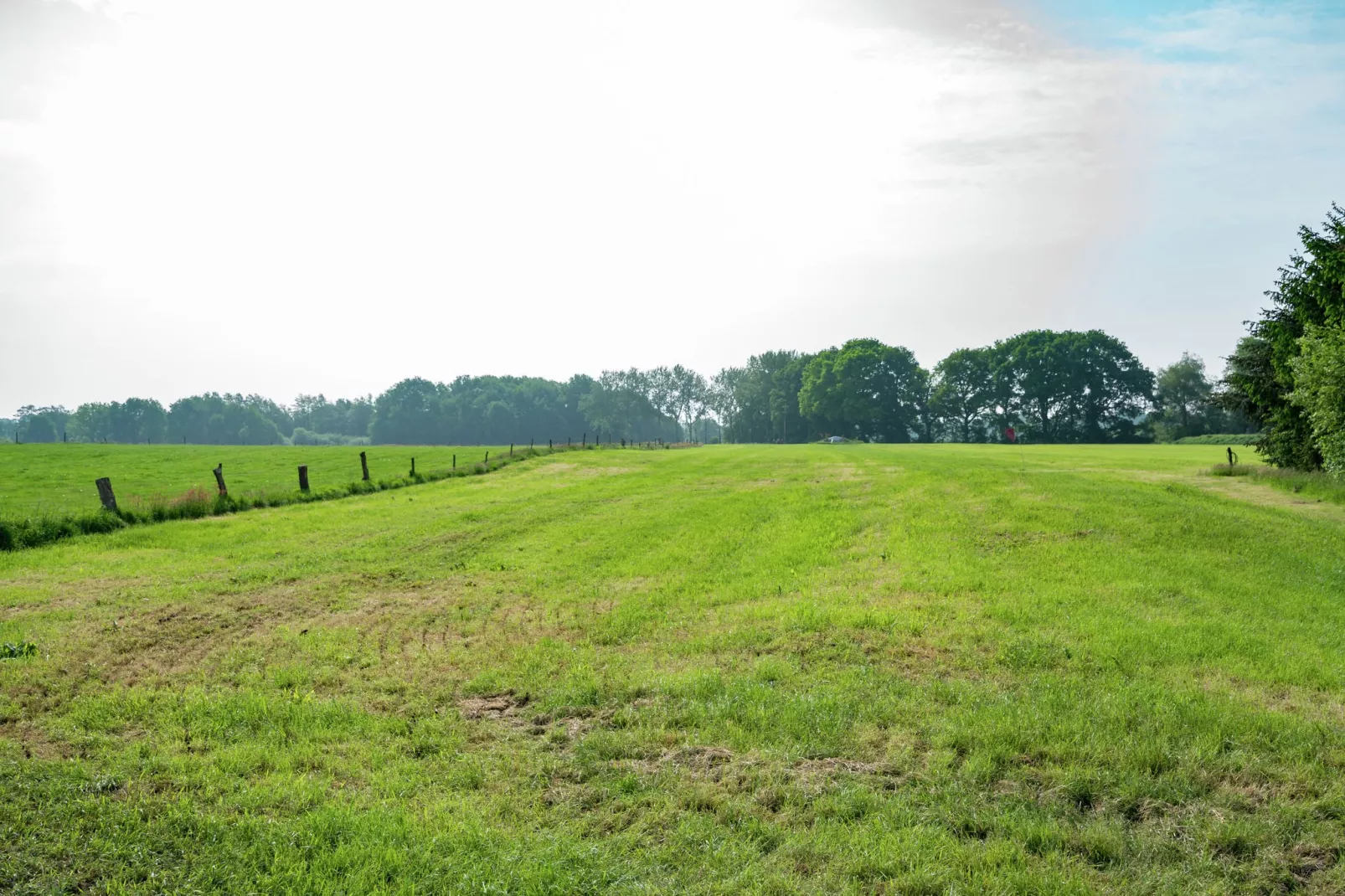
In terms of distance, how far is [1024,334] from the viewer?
129875 mm

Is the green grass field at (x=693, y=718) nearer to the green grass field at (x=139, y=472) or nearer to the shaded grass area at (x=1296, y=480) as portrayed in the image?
the shaded grass area at (x=1296, y=480)

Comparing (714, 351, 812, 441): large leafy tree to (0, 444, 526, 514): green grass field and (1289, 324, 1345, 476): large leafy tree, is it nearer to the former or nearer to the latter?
(0, 444, 526, 514): green grass field

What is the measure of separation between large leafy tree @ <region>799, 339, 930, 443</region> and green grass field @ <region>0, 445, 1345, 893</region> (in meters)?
124

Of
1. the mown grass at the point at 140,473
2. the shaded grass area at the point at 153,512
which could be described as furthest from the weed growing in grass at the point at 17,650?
the mown grass at the point at 140,473

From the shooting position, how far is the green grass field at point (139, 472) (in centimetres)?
3140

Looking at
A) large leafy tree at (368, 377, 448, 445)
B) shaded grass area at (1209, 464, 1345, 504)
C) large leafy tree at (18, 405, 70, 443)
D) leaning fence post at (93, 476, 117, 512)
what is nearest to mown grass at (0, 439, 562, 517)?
leaning fence post at (93, 476, 117, 512)

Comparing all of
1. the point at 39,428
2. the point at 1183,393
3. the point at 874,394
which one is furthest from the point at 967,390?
the point at 39,428

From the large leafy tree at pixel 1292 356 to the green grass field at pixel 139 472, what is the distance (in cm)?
3683

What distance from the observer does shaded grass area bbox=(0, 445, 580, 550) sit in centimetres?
1941

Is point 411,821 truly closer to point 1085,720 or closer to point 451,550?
point 1085,720

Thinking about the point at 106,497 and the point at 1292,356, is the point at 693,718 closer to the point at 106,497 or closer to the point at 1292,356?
the point at 106,497

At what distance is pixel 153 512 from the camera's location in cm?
2339

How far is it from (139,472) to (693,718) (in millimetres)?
49588

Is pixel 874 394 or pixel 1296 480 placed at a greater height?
pixel 874 394
